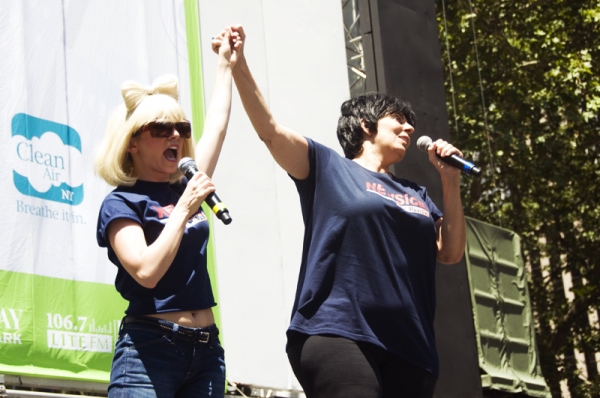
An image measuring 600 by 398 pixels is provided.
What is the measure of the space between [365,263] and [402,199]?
268 mm

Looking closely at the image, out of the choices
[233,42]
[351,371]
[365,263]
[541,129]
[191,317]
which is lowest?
[351,371]

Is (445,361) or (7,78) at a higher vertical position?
(7,78)

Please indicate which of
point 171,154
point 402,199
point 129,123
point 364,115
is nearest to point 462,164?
point 402,199

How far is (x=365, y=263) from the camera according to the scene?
272 cm

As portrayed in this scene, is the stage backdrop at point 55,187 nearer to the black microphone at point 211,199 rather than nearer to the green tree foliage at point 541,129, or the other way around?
the black microphone at point 211,199

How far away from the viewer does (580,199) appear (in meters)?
15.1

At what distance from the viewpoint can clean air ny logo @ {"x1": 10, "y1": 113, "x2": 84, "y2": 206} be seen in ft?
13.5

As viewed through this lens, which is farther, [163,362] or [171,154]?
[171,154]

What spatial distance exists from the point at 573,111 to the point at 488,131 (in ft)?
4.80

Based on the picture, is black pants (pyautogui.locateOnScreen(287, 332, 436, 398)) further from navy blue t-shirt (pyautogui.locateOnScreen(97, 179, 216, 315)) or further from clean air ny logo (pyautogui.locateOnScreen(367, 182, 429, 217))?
clean air ny logo (pyautogui.locateOnScreen(367, 182, 429, 217))

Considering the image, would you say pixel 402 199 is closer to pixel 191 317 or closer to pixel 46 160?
pixel 191 317

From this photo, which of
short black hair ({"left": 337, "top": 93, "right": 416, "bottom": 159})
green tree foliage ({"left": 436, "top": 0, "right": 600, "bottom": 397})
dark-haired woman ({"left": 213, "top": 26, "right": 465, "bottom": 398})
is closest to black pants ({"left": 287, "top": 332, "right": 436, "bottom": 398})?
A: dark-haired woman ({"left": 213, "top": 26, "right": 465, "bottom": 398})

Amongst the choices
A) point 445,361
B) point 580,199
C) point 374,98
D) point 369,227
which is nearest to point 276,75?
point 445,361

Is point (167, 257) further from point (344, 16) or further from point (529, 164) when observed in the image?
point (529, 164)
